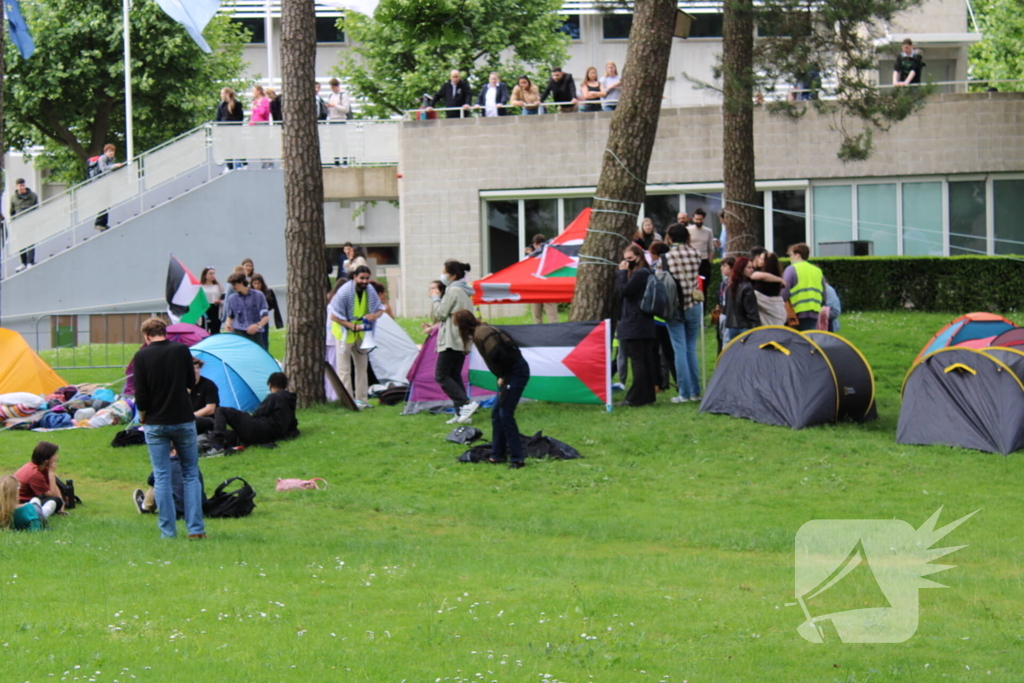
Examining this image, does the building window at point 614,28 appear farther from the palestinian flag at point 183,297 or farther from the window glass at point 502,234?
the palestinian flag at point 183,297

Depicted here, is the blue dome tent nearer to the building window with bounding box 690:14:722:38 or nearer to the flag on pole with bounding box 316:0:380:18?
the flag on pole with bounding box 316:0:380:18

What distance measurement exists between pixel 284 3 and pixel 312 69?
3.13 feet

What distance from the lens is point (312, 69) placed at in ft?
52.6

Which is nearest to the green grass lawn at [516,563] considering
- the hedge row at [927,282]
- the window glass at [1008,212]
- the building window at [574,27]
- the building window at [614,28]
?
the hedge row at [927,282]

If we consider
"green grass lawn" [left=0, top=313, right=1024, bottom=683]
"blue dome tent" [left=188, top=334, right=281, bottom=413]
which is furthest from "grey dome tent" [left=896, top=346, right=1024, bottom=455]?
"blue dome tent" [left=188, top=334, right=281, bottom=413]

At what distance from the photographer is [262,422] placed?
1391cm

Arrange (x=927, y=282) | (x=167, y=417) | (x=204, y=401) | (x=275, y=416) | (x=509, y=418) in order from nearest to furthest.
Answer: (x=167, y=417)
(x=509, y=418)
(x=275, y=416)
(x=204, y=401)
(x=927, y=282)

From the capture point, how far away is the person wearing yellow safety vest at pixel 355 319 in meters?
16.5

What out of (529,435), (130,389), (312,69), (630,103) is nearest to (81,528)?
(529,435)

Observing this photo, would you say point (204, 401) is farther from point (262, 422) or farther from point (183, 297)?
point (183, 297)

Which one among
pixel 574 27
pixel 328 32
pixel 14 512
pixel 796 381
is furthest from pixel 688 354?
pixel 328 32

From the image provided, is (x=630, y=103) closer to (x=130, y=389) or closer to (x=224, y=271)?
(x=130, y=389)

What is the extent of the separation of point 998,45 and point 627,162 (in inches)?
1358

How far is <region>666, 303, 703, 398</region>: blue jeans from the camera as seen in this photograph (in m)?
15.3
